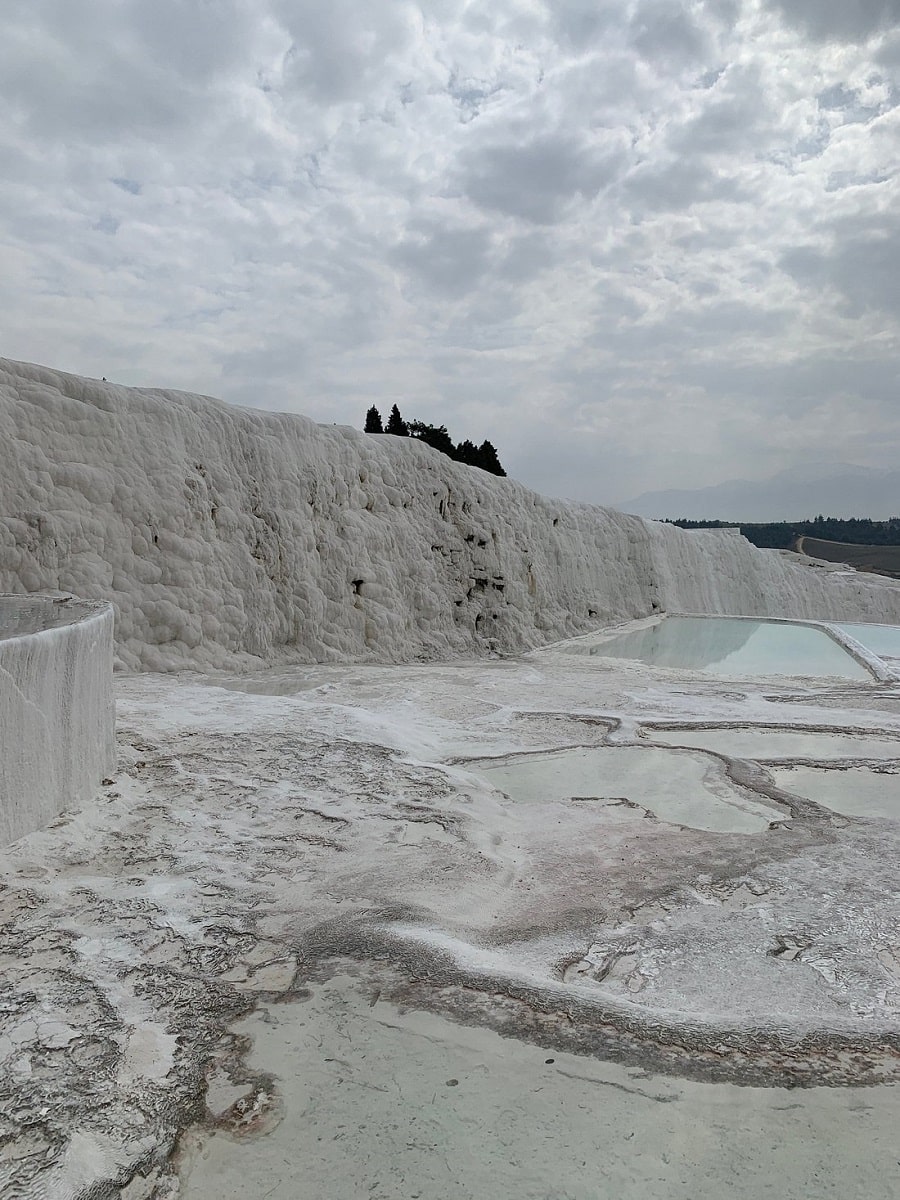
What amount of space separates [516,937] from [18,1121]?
1831 millimetres

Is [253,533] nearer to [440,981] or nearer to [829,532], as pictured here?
[440,981]

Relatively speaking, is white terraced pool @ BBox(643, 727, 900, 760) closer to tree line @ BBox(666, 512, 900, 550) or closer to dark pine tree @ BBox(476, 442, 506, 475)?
dark pine tree @ BBox(476, 442, 506, 475)

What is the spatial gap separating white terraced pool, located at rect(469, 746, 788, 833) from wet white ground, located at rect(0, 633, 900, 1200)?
0.15 ft

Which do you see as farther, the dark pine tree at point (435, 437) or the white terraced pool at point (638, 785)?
the dark pine tree at point (435, 437)

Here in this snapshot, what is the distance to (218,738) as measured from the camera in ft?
20.0

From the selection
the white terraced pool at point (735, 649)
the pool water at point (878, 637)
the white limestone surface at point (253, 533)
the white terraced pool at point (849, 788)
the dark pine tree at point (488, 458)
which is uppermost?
the dark pine tree at point (488, 458)

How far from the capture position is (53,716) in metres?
4.01

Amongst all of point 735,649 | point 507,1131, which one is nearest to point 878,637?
point 735,649

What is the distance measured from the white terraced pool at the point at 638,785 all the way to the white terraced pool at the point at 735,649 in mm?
6334

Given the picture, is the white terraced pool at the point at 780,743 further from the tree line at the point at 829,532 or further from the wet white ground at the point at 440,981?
the tree line at the point at 829,532

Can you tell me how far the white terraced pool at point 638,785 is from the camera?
5.08 metres

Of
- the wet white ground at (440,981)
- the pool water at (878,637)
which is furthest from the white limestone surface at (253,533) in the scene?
the pool water at (878,637)

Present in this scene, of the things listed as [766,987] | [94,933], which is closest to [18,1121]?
[94,933]

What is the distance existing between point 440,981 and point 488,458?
2741 centimetres
